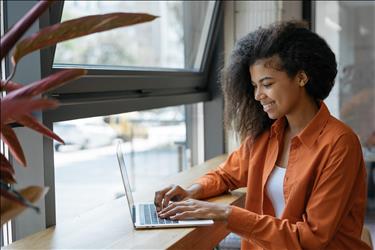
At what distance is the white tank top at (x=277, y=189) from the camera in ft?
6.61

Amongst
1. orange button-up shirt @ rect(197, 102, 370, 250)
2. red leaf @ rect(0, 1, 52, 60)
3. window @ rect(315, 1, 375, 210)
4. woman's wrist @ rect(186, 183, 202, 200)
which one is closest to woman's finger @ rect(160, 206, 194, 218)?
orange button-up shirt @ rect(197, 102, 370, 250)

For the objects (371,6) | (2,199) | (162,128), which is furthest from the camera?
(371,6)

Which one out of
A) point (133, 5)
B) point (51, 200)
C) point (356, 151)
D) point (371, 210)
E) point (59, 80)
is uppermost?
point (133, 5)

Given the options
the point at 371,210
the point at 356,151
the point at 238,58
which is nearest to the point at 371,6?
the point at 371,210

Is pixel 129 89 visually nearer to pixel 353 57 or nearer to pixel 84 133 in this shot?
pixel 84 133

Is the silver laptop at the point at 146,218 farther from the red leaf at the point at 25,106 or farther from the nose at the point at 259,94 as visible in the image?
the red leaf at the point at 25,106

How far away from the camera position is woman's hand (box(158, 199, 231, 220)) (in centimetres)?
184

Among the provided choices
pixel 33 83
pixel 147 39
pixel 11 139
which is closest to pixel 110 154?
pixel 147 39

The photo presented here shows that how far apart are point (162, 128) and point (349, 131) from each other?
5.32 ft

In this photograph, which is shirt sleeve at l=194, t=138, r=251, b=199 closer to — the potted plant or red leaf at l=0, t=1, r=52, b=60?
the potted plant

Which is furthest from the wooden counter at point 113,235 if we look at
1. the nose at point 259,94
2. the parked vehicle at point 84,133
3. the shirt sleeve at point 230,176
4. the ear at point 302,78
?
the ear at point 302,78

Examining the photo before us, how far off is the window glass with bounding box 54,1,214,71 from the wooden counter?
62 centimetres

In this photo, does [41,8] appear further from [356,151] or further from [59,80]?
[356,151]

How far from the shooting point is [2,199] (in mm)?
929
